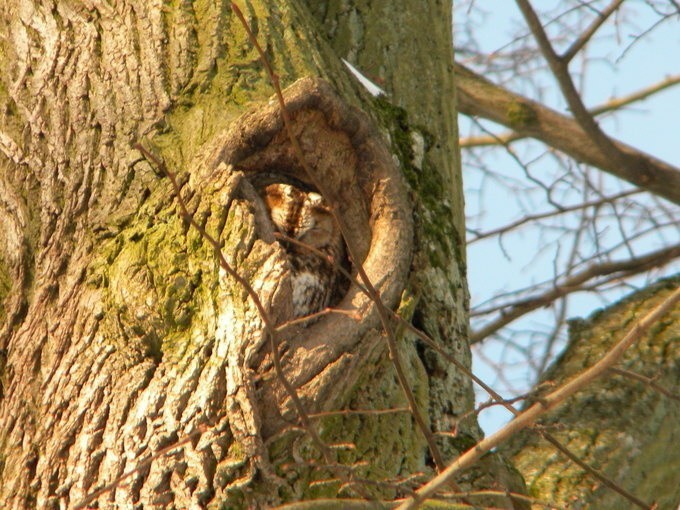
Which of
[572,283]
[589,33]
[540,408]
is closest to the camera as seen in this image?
[540,408]

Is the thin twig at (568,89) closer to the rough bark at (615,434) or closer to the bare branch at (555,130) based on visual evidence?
→ the bare branch at (555,130)

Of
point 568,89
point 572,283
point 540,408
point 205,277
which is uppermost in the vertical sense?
point 568,89

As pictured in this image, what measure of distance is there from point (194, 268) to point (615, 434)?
1.60m

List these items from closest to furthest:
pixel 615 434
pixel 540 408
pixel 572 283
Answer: pixel 540 408, pixel 615 434, pixel 572 283

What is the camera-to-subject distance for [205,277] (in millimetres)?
2014

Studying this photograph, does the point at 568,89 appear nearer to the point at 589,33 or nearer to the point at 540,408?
the point at 589,33

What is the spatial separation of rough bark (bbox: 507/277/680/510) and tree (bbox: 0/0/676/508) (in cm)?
43

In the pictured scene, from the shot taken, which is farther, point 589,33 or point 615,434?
point 589,33

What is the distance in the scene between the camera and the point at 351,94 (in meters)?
2.49

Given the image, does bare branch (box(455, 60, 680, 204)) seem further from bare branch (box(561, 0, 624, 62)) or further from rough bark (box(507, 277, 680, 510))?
rough bark (box(507, 277, 680, 510))

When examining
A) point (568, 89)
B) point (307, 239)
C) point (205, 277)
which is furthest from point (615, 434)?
point (205, 277)

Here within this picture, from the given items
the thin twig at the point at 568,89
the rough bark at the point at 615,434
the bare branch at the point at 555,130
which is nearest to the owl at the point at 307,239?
the rough bark at the point at 615,434

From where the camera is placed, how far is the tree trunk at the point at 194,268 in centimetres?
187

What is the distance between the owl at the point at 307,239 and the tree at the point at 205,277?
0.19 meters
